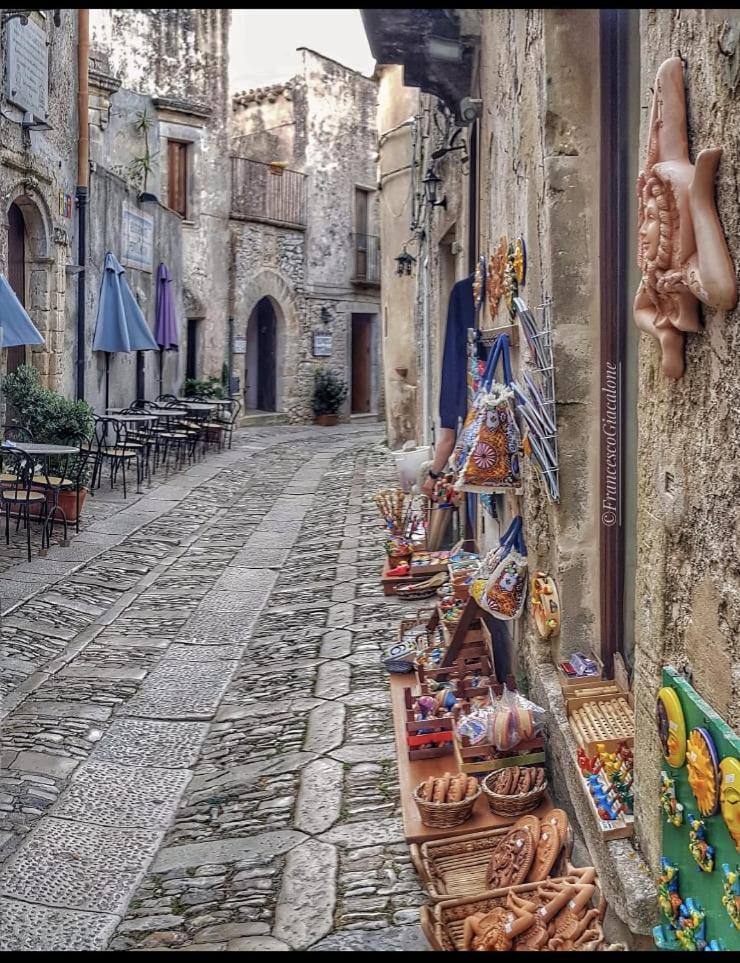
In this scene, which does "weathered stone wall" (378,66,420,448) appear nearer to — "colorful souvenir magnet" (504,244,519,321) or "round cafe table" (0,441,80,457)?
"round cafe table" (0,441,80,457)

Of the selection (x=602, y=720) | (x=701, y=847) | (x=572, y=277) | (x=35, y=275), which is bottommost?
(x=602, y=720)

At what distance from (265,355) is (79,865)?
21694 millimetres

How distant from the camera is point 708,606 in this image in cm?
226

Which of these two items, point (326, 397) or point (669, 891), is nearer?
point (669, 891)

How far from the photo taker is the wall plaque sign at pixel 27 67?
10195 millimetres

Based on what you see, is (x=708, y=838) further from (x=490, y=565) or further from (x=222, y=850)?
(x=490, y=565)

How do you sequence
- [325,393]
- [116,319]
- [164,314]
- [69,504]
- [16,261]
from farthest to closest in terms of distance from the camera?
[325,393] < [164,314] < [116,319] < [16,261] < [69,504]

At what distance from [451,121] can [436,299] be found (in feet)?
8.89

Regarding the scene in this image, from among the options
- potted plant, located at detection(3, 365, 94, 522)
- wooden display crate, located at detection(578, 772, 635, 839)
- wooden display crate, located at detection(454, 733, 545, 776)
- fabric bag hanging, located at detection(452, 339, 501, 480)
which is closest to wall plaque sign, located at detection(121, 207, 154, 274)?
potted plant, located at detection(3, 365, 94, 522)

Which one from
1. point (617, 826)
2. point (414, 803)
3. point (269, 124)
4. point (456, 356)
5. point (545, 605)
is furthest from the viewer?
point (269, 124)

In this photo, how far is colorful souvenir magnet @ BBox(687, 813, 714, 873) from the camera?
2162mm

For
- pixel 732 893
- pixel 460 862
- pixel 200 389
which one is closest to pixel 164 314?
pixel 200 389

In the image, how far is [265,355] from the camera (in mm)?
25188

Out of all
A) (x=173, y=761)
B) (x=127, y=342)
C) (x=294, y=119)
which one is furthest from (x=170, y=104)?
(x=173, y=761)
